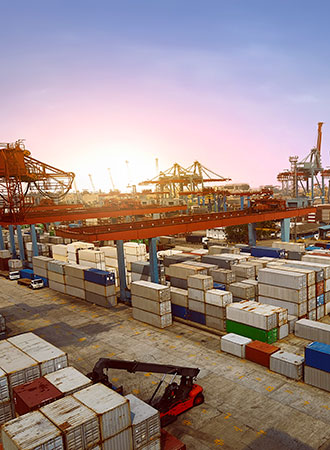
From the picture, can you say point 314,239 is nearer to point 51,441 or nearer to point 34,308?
point 34,308

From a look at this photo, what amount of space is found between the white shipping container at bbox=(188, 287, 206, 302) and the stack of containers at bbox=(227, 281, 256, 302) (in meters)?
4.28

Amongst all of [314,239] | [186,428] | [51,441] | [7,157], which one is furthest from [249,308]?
[314,239]

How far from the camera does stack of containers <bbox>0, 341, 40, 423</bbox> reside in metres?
17.1

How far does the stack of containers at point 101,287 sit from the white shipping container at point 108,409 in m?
23.2

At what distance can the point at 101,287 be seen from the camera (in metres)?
38.4

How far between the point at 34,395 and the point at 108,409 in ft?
14.4

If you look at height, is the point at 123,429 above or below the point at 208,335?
above

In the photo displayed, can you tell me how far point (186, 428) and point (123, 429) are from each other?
5626mm

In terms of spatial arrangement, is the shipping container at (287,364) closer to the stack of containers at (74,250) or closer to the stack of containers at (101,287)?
the stack of containers at (101,287)

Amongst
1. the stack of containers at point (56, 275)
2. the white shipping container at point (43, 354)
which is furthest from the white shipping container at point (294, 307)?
the stack of containers at point (56, 275)

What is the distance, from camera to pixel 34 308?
40.1m

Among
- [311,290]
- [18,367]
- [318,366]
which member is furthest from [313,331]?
[18,367]

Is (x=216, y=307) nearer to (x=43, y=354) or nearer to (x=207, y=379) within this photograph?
(x=207, y=379)

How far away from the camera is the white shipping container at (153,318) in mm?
31422
